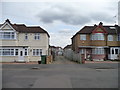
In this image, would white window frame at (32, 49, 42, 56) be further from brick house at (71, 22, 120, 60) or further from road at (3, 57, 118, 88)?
road at (3, 57, 118, 88)

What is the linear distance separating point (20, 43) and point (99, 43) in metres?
15.7

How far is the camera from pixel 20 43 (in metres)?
31.8

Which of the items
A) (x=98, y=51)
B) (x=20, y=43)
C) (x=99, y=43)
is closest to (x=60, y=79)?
(x=20, y=43)

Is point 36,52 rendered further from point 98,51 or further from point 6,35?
point 98,51

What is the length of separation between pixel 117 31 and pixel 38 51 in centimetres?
1758

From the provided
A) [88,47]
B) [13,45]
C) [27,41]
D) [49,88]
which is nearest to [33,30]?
[27,41]

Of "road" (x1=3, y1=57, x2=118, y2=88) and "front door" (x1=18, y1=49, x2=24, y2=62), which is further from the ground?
"front door" (x1=18, y1=49, x2=24, y2=62)

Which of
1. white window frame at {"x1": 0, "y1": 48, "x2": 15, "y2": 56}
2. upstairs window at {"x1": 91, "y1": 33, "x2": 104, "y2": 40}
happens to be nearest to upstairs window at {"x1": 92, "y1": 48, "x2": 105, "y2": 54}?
upstairs window at {"x1": 91, "y1": 33, "x2": 104, "y2": 40}

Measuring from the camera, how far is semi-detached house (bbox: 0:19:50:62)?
30141mm

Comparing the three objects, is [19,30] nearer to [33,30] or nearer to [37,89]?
[33,30]

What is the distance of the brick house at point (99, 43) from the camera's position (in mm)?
35125

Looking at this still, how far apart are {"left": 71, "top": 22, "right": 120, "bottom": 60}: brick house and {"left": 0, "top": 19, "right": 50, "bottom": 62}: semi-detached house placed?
881 centimetres

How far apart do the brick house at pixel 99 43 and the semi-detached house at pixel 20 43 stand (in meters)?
8.81

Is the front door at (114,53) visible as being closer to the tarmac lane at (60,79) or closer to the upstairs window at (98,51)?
the upstairs window at (98,51)
